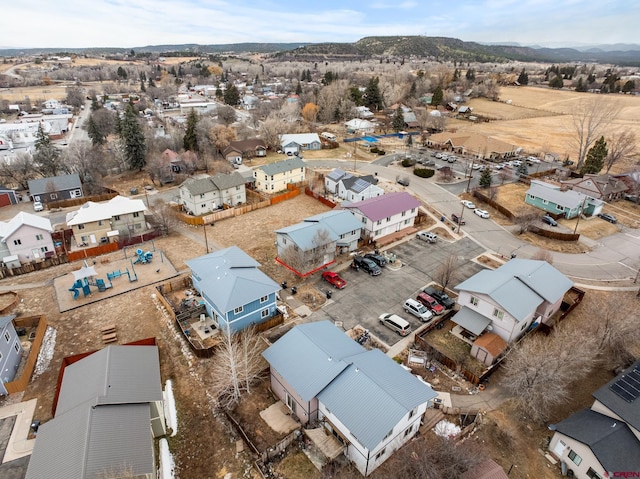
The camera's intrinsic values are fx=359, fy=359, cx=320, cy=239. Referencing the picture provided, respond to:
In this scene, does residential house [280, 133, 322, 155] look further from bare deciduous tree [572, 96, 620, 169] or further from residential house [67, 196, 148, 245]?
bare deciduous tree [572, 96, 620, 169]

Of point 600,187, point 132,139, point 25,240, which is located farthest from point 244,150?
point 600,187

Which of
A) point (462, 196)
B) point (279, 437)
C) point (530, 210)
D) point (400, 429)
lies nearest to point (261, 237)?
point (279, 437)

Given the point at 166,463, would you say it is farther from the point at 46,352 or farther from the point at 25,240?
the point at 25,240

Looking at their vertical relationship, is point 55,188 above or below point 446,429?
above

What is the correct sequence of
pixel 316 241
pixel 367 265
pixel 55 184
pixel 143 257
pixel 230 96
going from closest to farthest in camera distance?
pixel 316 241
pixel 367 265
pixel 143 257
pixel 55 184
pixel 230 96

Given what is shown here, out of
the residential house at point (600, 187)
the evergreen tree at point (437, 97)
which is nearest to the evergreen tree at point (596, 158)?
the residential house at point (600, 187)

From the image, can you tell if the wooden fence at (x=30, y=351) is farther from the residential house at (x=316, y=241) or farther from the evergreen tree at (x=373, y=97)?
the evergreen tree at (x=373, y=97)

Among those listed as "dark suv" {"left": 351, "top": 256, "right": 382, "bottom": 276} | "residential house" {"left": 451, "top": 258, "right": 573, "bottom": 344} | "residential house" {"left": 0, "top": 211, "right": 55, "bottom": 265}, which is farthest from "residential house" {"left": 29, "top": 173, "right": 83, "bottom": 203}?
"residential house" {"left": 451, "top": 258, "right": 573, "bottom": 344}
